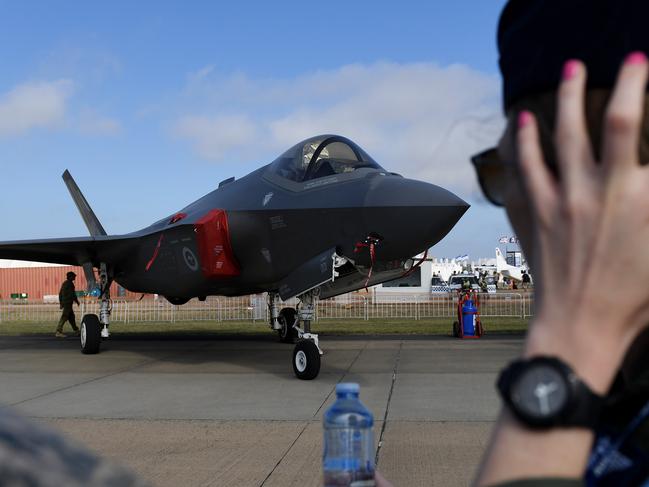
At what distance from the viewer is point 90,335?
1284cm

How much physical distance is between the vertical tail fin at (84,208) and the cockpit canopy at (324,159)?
9.08m

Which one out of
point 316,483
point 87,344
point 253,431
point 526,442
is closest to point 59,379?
point 87,344

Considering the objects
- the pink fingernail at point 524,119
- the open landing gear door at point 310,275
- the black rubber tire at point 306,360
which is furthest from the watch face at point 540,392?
the black rubber tire at point 306,360

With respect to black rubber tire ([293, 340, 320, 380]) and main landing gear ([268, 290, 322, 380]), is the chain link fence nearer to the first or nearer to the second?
main landing gear ([268, 290, 322, 380])

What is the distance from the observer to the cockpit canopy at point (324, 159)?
9266 mm

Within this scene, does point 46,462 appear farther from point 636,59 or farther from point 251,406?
point 251,406

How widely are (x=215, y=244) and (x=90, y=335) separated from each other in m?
4.36

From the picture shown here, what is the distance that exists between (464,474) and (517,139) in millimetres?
4098

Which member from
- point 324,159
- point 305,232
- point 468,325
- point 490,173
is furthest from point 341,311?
point 490,173

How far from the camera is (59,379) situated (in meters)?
9.55

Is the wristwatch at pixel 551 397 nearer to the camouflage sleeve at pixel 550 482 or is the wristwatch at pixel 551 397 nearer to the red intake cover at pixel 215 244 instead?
the camouflage sleeve at pixel 550 482

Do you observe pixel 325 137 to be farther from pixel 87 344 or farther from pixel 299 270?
pixel 87 344

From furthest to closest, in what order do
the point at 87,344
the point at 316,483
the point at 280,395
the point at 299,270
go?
the point at 87,344
the point at 299,270
the point at 280,395
the point at 316,483

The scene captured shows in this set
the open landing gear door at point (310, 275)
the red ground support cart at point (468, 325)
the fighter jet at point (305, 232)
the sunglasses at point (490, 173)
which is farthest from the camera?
the red ground support cart at point (468, 325)
